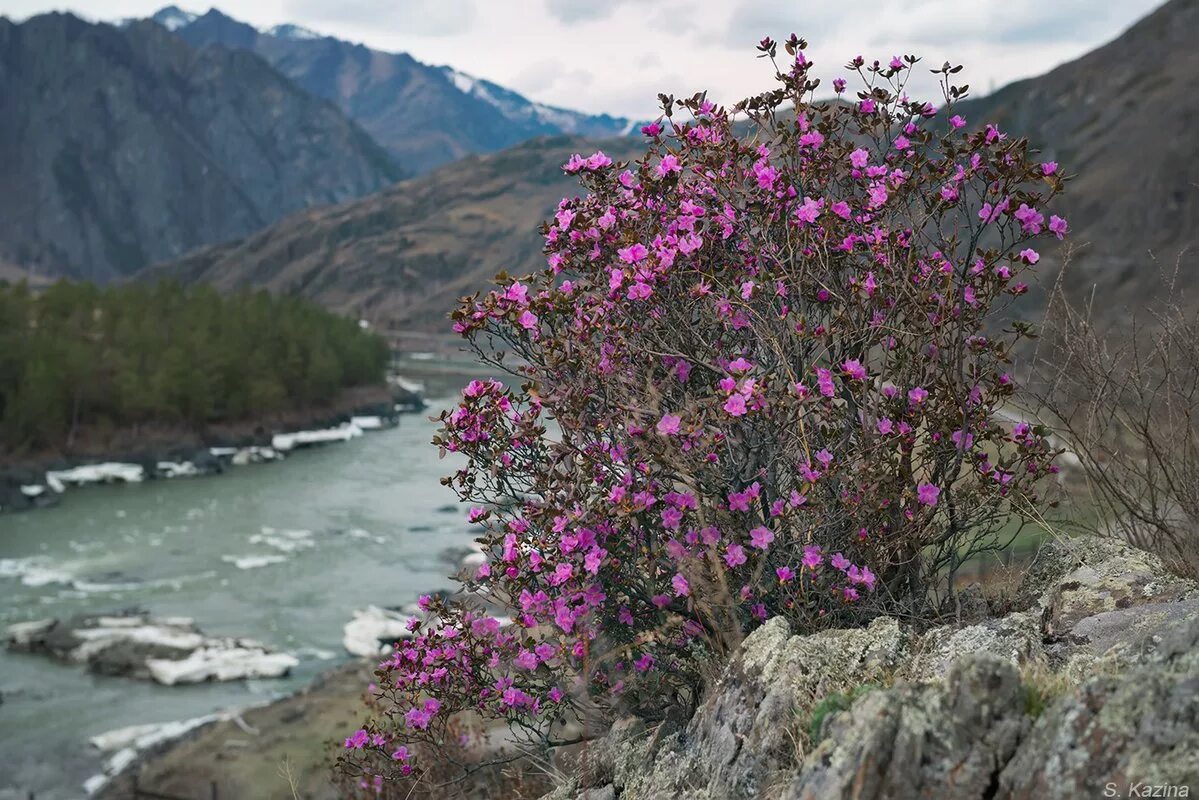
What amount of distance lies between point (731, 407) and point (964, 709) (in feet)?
5.28

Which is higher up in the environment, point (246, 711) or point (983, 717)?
point (983, 717)

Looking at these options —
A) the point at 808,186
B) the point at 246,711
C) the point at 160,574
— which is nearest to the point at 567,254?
the point at 808,186

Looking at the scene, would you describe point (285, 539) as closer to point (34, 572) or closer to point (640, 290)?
point (34, 572)

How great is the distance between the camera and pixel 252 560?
36.9 metres

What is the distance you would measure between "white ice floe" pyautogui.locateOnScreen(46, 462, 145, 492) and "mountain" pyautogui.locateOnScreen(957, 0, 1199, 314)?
5800cm

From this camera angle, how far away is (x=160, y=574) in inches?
1396

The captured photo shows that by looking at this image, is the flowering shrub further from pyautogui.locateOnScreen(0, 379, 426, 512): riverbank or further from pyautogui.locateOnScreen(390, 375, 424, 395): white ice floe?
pyautogui.locateOnScreen(390, 375, 424, 395): white ice floe

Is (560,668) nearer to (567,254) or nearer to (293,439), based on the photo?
(567,254)

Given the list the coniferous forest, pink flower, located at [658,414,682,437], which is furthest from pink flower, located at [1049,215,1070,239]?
the coniferous forest

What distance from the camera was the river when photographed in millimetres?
23375

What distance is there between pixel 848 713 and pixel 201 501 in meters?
50.8

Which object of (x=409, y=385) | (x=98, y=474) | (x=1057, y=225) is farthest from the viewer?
(x=409, y=385)

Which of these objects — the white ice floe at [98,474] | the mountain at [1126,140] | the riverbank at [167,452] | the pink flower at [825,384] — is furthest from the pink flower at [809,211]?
the mountain at [1126,140]

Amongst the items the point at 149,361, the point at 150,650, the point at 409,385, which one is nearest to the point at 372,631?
the point at 150,650
